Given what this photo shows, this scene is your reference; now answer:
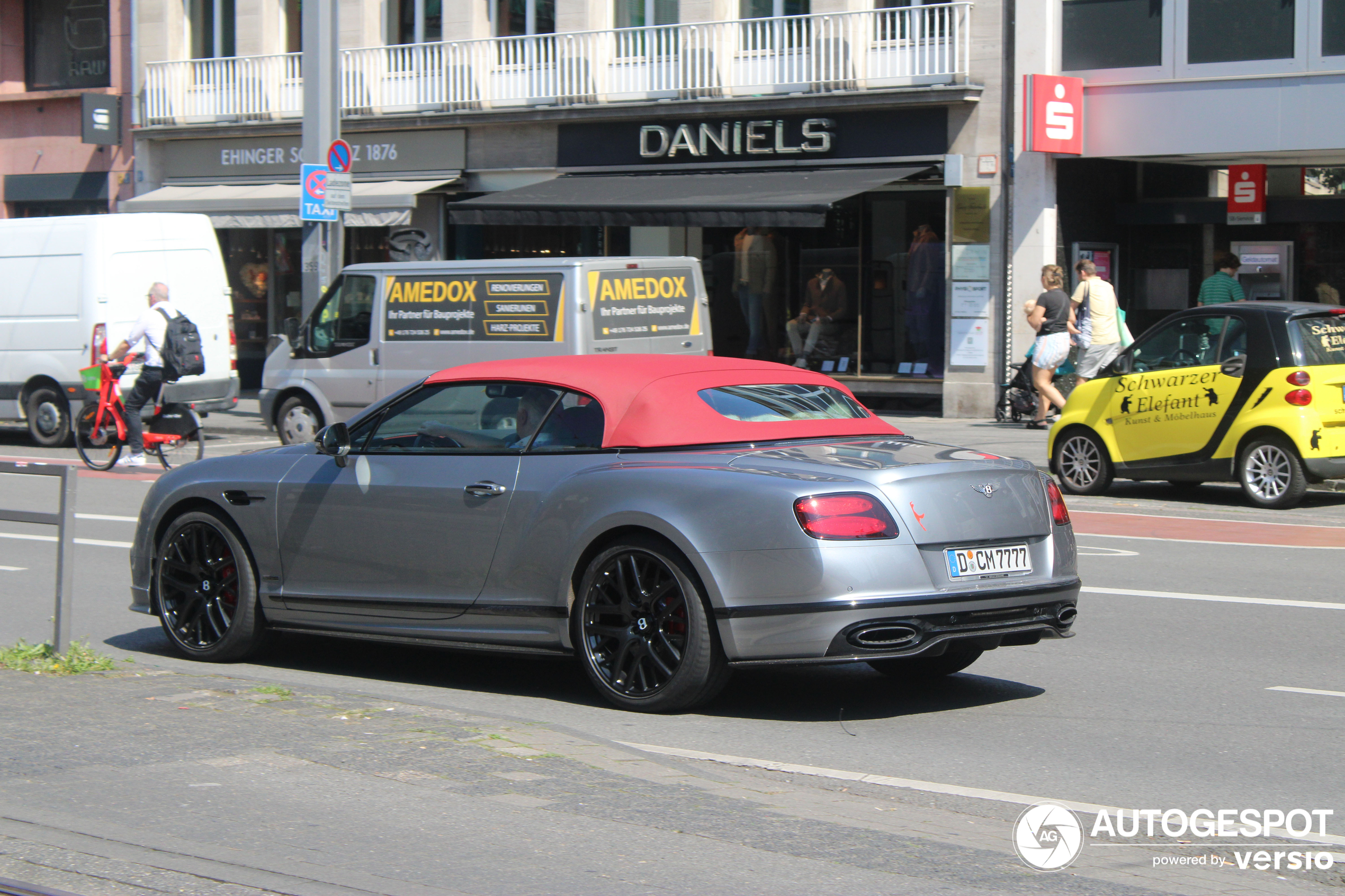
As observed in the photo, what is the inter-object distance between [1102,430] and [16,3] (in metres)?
25.6

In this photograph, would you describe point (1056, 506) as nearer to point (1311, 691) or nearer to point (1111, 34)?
point (1311, 691)

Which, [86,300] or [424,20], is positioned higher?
[424,20]

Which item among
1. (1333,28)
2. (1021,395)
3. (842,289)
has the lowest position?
(1021,395)

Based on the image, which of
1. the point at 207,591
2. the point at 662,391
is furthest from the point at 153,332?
the point at 662,391

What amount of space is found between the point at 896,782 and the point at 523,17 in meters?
22.9

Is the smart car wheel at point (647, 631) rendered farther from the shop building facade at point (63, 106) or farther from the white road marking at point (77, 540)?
the shop building facade at point (63, 106)

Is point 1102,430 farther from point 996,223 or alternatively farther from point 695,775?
point 695,775

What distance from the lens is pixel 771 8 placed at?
78.8ft

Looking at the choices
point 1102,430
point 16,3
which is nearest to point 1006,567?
point 1102,430

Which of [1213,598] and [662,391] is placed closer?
[662,391]

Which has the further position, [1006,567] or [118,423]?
[118,423]

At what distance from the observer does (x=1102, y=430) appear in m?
14.1

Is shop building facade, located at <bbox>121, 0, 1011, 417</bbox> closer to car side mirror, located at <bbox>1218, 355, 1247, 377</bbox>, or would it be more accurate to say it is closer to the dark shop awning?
the dark shop awning

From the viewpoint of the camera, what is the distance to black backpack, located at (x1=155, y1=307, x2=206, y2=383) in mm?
16750
